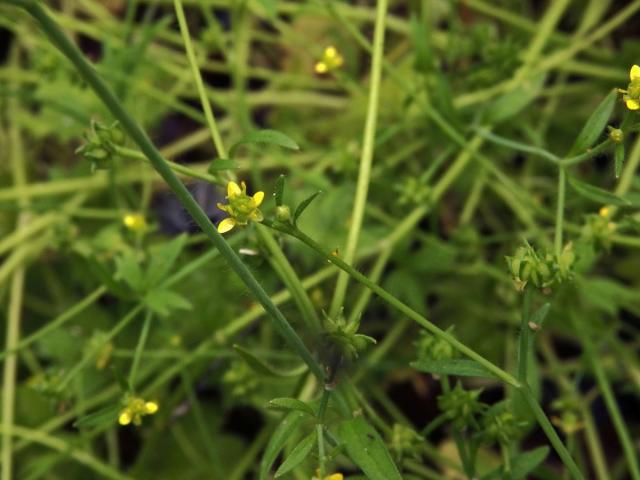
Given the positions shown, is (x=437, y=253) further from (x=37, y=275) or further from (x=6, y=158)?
(x=6, y=158)

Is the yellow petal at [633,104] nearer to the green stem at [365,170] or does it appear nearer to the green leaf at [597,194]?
the green leaf at [597,194]

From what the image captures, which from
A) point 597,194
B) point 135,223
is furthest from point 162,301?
point 597,194

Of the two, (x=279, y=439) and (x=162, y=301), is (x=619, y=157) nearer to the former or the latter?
(x=279, y=439)

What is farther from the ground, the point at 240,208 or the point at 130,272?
the point at 240,208

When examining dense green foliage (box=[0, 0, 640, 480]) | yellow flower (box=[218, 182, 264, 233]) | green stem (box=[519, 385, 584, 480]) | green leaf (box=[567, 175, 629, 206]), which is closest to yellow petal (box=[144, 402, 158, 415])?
A: dense green foliage (box=[0, 0, 640, 480])

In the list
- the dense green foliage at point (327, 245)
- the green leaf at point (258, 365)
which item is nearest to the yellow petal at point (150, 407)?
the dense green foliage at point (327, 245)

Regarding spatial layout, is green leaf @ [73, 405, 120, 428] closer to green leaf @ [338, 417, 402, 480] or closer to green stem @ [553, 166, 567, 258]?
green leaf @ [338, 417, 402, 480]
